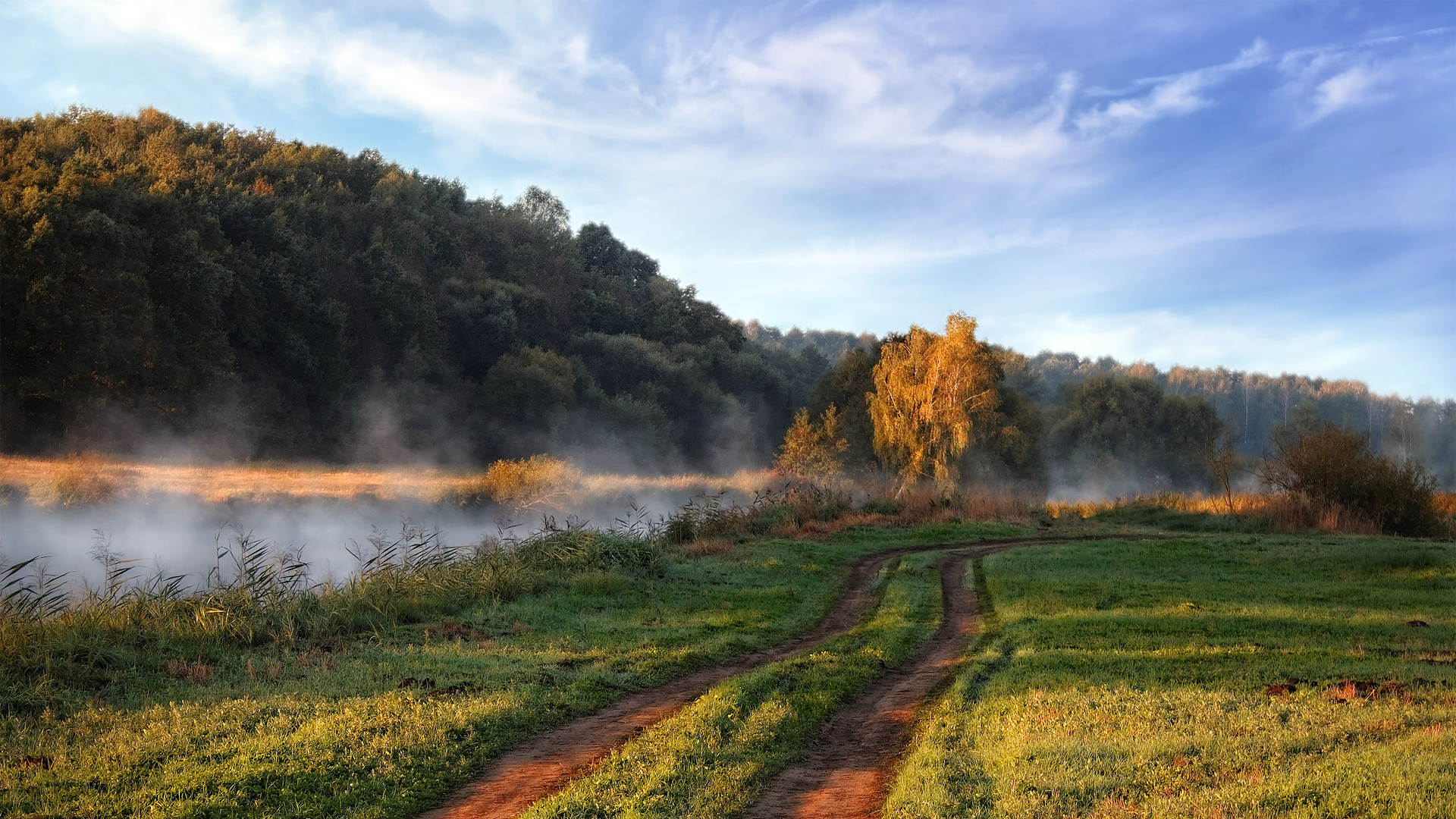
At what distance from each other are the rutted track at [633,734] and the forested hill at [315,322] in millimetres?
27372

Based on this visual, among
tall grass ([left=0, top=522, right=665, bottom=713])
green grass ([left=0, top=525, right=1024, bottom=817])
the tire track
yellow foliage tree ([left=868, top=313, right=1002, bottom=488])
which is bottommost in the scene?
the tire track

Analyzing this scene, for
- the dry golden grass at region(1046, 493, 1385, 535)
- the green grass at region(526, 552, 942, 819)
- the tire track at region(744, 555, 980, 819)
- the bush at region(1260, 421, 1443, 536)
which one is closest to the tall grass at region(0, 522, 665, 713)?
the green grass at region(526, 552, 942, 819)

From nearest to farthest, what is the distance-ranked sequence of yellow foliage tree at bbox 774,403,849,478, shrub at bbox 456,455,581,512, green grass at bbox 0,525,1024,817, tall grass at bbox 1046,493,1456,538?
green grass at bbox 0,525,1024,817, tall grass at bbox 1046,493,1456,538, shrub at bbox 456,455,581,512, yellow foliage tree at bbox 774,403,849,478

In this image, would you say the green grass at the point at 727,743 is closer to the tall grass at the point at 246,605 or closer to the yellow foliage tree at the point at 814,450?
the tall grass at the point at 246,605

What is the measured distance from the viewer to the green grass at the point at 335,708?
586 cm

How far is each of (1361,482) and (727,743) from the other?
27.4 m

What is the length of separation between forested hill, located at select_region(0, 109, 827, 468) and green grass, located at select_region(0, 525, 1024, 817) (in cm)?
2416

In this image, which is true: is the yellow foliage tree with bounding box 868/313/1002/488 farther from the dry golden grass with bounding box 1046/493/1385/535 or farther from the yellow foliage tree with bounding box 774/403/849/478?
the dry golden grass with bounding box 1046/493/1385/535

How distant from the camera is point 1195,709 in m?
7.54

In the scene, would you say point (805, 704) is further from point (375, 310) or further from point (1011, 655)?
point (375, 310)

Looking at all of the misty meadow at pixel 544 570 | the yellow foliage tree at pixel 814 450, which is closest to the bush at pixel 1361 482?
the misty meadow at pixel 544 570

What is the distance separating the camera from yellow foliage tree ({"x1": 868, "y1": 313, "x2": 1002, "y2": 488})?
126ft

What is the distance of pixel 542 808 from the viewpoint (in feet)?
18.7

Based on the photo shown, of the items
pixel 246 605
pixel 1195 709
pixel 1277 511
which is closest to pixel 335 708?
pixel 246 605
